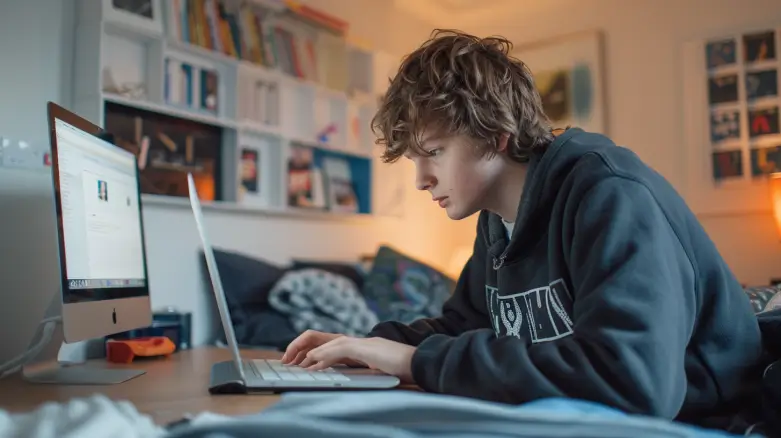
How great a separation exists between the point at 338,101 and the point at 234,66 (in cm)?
68

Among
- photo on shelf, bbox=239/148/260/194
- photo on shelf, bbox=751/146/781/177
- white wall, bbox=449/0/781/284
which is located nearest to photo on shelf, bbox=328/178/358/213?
photo on shelf, bbox=239/148/260/194

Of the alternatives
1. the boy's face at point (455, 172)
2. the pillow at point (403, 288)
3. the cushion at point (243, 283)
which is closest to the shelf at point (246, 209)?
the cushion at point (243, 283)

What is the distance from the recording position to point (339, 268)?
2.77m

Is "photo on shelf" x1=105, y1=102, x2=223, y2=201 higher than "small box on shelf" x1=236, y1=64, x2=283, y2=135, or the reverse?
"small box on shelf" x1=236, y1=64, x2=283, y2=135

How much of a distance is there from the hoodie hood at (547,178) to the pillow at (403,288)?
1.43 metres

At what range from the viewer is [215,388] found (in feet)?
3.31

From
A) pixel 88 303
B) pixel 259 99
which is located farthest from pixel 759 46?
pixel 88 303

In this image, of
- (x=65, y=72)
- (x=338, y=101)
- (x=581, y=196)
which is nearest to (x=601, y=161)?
(x=581, y=196)

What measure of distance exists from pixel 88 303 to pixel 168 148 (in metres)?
1.19

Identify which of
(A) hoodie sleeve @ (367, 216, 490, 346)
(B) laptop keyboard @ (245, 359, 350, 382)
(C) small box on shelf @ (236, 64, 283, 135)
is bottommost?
(B) laptop keyboard @ (245, 359, 350, 382)

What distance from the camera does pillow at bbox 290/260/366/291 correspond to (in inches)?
106

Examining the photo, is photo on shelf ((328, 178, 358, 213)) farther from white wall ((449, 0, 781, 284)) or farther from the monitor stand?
the monitor stand

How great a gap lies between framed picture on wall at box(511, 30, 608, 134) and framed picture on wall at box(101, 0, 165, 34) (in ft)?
6.05

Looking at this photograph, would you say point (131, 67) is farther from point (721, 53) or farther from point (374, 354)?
point (721, 53)
